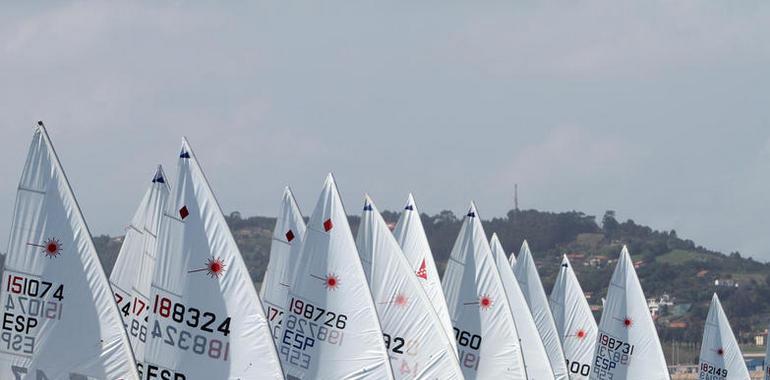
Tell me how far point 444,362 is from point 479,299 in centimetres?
593

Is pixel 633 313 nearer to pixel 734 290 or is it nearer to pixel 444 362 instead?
pixel 444 362

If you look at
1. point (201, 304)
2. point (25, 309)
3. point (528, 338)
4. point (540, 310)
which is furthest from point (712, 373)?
point (25, 309)

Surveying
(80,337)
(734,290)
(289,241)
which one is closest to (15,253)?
(80,337)

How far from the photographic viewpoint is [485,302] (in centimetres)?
5366

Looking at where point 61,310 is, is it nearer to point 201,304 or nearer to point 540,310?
point 201,304

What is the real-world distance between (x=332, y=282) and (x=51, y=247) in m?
8.46

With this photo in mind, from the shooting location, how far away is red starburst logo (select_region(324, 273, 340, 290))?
1751 inches

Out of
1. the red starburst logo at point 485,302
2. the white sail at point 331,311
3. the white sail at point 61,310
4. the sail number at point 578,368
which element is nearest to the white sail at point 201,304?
the white sail at point 61,310

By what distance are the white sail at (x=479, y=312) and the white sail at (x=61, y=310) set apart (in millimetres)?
16765

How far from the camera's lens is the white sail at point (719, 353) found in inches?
2554

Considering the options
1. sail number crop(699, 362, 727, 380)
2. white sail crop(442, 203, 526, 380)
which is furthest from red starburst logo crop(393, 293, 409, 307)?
sail number crop(699, 362, 727, 380)

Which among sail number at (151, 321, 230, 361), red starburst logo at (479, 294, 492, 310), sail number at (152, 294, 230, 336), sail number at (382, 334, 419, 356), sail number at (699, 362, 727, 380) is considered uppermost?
red starburst logo at (479, 294, 492, 310)

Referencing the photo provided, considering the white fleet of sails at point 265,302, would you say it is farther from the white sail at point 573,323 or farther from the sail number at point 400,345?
the white sail at point 573,323

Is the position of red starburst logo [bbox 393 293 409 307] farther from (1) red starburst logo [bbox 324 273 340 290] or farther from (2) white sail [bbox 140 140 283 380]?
(2) white sail [bbox 140 140 283 380]
